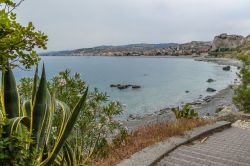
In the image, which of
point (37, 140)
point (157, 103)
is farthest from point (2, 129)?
point (157, 103)

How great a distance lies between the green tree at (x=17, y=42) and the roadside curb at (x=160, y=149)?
2.99 metres

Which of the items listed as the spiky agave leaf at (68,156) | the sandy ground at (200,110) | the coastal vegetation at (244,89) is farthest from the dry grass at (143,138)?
the sandy ground at (200,110)

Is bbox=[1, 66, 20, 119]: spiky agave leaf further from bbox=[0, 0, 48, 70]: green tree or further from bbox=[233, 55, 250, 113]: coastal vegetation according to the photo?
bbox=[233, 55, 250, 113]: coastal vegetation

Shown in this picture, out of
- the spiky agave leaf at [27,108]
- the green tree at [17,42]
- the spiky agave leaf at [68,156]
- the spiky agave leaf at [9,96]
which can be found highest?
the green tree at [17,42]

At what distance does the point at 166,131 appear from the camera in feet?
21.4

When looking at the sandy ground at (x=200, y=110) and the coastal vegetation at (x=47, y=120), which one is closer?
the coastal vegetation at (x=47, y=120)

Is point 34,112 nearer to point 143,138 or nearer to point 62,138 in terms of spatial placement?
point 62,138

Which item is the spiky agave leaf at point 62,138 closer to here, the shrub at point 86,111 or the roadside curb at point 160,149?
the roadside curb at point 160,149

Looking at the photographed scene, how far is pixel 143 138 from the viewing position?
19.8 feet

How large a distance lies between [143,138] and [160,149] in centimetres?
74

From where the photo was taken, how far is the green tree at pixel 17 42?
172 cm

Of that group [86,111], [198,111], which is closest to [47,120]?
[86,111]

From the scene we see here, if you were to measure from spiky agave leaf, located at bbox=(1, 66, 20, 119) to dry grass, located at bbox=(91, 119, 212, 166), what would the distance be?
2020 millimetres

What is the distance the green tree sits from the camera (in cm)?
172
